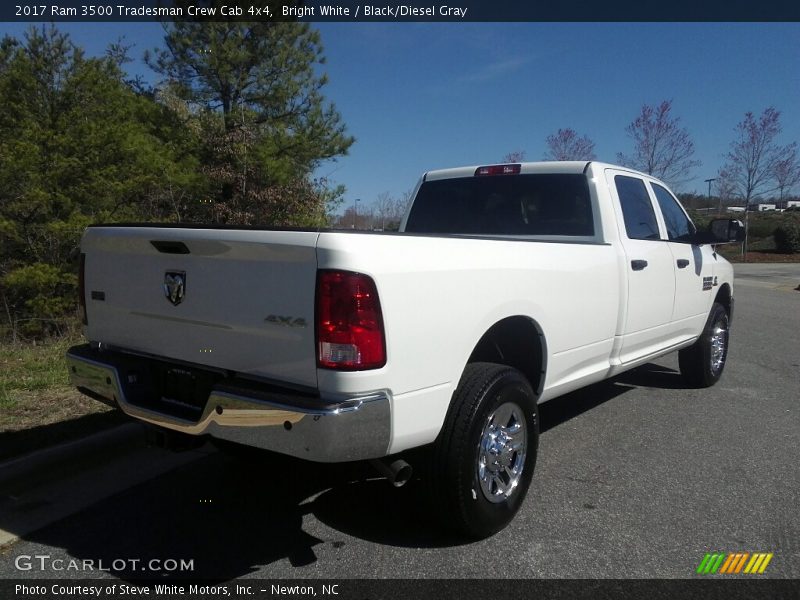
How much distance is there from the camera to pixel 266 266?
8.58ft

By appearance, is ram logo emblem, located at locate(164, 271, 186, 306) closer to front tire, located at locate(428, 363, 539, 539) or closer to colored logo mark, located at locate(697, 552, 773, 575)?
front tire, located at locate(428, 363, 539, 539)

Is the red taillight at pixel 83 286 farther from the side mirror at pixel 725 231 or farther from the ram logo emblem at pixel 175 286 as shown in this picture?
the side mirror at pixel 725 231

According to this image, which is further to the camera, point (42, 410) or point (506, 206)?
point (506, 206)

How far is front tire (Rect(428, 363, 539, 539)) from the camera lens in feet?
9.52

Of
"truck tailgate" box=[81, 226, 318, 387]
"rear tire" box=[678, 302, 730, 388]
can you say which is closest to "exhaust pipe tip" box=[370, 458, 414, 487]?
"truck tailgate" box=[81, 226, 318, 387]

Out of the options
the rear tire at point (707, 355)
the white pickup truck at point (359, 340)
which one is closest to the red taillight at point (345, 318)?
the white pickup truck at point (359, 340)

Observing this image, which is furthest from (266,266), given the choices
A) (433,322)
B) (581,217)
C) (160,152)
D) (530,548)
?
(160,152)

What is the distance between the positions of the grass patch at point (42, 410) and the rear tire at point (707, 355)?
197 inches

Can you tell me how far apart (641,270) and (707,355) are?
2095 mm

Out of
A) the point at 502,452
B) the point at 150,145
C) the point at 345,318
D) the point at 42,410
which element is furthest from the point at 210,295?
the point at 150,145

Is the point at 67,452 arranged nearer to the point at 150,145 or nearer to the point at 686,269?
the point at 686,269

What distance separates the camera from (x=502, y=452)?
3264mm

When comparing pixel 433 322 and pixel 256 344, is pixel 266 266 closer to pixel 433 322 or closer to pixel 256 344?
pixel 256 344

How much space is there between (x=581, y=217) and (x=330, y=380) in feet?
9.18
